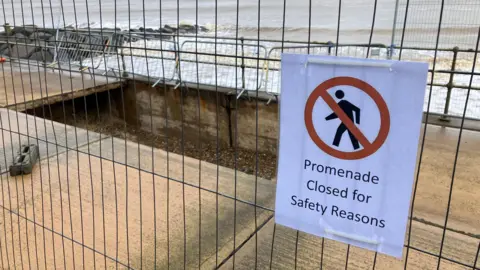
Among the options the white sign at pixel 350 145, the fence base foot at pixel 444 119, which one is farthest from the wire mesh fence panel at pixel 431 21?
the white sign at pixel 350 145

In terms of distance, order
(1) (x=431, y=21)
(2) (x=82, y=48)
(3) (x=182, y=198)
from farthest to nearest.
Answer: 1. (1) (x=431, y=21)
2. (2) (x=82, y=48)
3. (3) (x=182, y=198)

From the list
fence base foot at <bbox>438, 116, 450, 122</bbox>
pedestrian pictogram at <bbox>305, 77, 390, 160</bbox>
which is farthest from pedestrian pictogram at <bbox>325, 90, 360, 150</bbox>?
fence base foot at <bbox>438, 116, 450, 122</bbox>

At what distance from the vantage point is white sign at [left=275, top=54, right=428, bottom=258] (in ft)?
4.27

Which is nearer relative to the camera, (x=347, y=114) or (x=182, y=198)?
(x=347, y=114)

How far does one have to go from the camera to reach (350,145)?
1375mm

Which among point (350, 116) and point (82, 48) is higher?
point (350, 116)

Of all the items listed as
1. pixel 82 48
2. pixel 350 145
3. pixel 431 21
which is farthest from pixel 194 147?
pixel 350 145

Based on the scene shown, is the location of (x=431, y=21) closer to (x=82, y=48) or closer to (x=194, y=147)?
(x=194, y=147)

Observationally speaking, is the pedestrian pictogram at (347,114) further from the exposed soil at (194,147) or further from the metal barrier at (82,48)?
the exposed soil at (194,147)

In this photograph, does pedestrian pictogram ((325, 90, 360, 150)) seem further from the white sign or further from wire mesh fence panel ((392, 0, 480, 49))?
wire mesh fence panel ((392, 0, 480, 49))

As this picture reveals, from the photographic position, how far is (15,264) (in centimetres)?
274

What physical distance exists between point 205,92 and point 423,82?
6.59 meters

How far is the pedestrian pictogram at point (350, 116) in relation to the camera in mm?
1321

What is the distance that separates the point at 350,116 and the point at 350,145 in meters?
0.10
